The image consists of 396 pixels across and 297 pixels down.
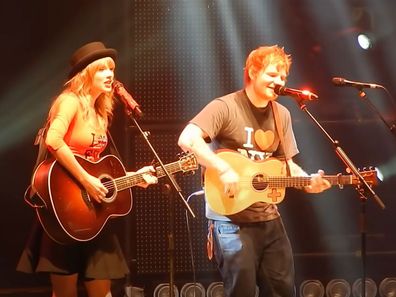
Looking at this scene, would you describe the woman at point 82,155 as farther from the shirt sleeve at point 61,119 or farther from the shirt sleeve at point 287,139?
the shirt sleeve at point 287,139

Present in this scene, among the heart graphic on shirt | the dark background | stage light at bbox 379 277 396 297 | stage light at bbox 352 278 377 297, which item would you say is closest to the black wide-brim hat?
the heart graphic on shirt

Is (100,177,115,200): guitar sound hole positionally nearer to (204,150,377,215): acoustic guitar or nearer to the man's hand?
(204,150,377,215): acoustic guitar

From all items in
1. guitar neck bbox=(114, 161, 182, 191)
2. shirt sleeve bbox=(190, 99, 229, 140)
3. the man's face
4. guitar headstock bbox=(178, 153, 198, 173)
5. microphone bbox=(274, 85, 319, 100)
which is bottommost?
guitar neck bbox=(114, 161, 182, 191)

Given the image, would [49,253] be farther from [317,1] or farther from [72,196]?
[317,1]

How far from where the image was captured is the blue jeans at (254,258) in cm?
395

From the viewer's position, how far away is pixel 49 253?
12.5ft

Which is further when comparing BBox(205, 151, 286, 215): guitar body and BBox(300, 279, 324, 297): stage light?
BBox(300, 279, 324, 297): stage light

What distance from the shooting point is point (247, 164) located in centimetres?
A: 407

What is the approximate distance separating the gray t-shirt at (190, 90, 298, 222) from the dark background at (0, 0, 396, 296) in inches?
54.1

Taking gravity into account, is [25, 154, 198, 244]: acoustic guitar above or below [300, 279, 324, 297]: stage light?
above

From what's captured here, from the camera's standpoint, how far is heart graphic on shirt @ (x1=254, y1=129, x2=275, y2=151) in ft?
13.4

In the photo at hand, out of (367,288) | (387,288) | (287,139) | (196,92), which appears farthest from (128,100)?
(387,288)

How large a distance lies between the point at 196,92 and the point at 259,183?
1.60 m

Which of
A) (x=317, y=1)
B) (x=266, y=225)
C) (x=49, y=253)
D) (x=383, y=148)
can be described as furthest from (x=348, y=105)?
(x=49, y=253)
